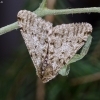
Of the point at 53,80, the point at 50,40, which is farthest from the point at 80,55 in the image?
the point at 53,80

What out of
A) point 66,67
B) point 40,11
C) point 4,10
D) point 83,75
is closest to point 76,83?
point 83,75

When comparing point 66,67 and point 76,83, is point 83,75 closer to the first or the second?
point 76,83

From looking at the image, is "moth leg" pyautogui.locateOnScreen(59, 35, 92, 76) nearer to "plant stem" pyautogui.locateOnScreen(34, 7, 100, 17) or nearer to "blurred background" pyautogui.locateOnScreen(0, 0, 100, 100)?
"plant stem" pyautogui.locateOnScreen(34, 7, 100, 17)

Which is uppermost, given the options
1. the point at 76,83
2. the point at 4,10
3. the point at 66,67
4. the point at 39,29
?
the point at 39,29

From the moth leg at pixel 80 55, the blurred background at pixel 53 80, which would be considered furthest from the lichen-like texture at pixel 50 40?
the blurred background at pixel 53 80

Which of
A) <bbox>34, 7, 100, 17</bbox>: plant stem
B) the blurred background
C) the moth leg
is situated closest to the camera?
<bbox>34, 7, 100, 17</bbox>: plant stem

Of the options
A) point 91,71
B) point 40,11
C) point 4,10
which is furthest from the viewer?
point 4,10

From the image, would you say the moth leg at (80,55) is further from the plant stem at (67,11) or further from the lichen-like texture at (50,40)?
the plant stem at (67,11)

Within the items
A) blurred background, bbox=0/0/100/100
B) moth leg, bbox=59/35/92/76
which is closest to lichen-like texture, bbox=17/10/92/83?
moth leg, bbox=59/35/92/76
